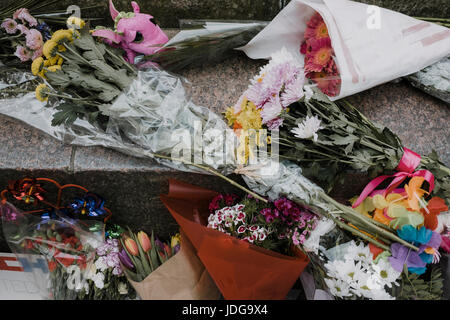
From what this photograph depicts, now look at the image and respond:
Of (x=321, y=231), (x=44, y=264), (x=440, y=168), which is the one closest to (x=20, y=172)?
(x=44, y=264)

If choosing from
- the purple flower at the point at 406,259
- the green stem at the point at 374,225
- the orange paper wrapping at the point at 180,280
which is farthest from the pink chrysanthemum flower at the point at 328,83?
the orange paper wrapping at the point at 180,280

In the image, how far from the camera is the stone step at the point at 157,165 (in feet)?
5.89

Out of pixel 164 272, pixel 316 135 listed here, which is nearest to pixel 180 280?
pixel 164 272

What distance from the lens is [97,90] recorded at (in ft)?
5.23

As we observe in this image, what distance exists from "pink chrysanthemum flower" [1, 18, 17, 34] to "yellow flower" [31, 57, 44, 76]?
0.29 m

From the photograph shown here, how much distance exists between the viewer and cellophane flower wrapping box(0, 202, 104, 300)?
183 centimetres

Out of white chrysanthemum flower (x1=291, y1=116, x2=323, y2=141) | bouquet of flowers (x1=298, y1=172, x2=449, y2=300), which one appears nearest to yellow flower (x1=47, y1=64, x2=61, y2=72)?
white chrysanthemum flower (x1=291, y1=116, x2=323, y2=141)

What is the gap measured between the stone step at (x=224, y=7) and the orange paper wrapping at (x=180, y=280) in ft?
4.06

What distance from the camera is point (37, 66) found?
5.34 feet

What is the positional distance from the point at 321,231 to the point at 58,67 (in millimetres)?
1344

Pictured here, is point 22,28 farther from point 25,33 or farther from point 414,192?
point 414,192

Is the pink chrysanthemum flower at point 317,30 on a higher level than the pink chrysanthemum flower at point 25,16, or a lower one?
lower

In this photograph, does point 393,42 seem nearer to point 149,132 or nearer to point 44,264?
point 149,132

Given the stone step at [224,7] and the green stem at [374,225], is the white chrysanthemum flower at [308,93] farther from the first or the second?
the stone step at [224,7]
